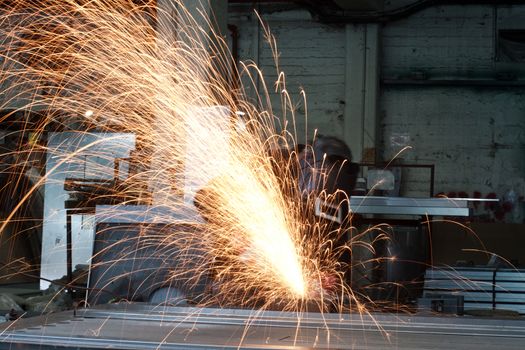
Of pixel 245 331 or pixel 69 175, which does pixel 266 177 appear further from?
pixel 69 175

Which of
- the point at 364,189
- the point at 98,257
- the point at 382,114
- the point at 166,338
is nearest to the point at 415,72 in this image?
the point at 382,114

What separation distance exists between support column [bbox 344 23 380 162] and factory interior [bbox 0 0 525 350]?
0.02 m

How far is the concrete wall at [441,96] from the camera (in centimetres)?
952

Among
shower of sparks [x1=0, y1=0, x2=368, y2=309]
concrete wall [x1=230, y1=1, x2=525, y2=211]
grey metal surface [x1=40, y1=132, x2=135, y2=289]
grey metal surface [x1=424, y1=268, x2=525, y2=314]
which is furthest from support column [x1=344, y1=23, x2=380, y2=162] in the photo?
grey metal surface [x1=424, y1=268, x2=525, y2=314]

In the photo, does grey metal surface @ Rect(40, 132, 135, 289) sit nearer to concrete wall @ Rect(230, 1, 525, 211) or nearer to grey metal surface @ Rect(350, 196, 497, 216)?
grey metal surface @ Rect(350, 196, 497, 216)

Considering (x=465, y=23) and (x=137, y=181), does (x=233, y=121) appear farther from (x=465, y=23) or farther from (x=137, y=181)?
(x=465, y=23)

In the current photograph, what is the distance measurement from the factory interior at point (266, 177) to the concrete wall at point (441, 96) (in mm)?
22

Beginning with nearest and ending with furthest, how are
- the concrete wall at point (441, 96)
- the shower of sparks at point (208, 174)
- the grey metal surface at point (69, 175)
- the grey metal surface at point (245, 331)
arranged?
the grey metal surface at point (245, 331) < the shower of sparks at point (208, 174) < the grey metal surface at point (69, 175) < the concrete wall at point (441, 96)

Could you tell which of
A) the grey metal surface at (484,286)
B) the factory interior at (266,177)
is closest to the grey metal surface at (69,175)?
the factory interior at (266,177)

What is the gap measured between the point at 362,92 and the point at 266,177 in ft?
17.3

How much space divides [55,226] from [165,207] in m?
3.30

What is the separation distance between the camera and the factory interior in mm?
2795

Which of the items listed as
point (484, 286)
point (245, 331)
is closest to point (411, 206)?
point (484, 286)

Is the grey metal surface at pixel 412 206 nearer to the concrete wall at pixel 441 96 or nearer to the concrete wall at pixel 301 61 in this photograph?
the concrete wall at pixel 441 96
